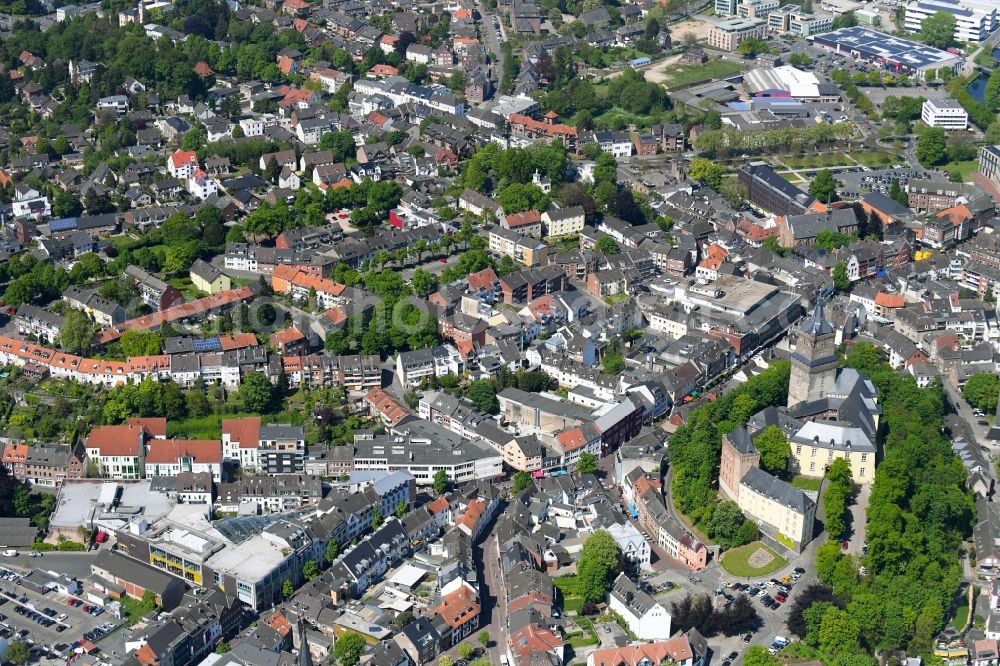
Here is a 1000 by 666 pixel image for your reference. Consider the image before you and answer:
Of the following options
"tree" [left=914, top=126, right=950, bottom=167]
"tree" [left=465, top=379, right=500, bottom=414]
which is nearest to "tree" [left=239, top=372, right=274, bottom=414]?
"tree" [left=465, top=379, right=500, bottom=414]

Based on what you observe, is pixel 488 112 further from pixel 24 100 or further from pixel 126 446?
pixel 126 446

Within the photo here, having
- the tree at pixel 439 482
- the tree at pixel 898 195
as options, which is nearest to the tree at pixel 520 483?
the tree at pixel 439 482

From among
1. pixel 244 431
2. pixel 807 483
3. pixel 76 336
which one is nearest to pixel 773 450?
pixel 807 483

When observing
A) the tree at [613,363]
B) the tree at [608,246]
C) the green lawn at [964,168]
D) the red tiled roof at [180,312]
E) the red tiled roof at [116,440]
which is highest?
the red tiled roof at [180,312]

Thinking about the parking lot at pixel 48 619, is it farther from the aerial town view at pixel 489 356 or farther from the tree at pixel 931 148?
the tree at pixel 931 148

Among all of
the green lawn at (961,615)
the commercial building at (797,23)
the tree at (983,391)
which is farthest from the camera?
the commercial building at (797,23)

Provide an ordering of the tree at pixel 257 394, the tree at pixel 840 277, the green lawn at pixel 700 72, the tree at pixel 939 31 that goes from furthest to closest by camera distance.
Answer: the tree at pixel 939 31
the green lawn at pixel 700 72
the tree at pixel 840 277
the tree at pixel 257 394

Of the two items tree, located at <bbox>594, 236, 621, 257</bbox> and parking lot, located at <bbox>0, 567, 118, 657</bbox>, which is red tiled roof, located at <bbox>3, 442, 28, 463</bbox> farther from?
tree, located at <bbox>594, 236, 621, 257</bbox>
